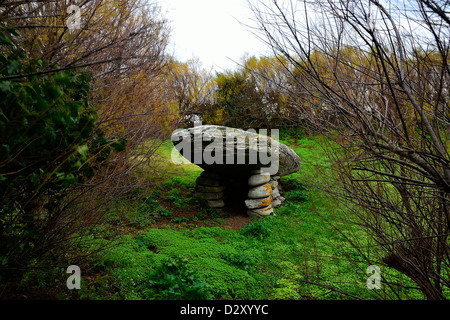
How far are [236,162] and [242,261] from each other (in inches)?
110

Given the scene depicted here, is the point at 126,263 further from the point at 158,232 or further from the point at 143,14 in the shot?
the point at 143,14

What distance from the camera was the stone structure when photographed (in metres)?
6.17

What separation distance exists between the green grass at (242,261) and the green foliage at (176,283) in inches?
0.4

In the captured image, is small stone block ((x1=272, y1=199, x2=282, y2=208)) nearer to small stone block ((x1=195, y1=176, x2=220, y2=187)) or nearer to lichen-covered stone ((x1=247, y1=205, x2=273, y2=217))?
lichen-covered stone ((x1=247, y1=205, x2=273, y2=217))

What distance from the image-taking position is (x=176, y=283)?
3.00 meters

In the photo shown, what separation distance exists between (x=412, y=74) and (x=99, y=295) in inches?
135

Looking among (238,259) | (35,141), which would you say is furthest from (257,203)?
(35,141)

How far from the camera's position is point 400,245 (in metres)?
2.24

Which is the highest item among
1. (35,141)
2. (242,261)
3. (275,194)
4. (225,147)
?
(225,147)

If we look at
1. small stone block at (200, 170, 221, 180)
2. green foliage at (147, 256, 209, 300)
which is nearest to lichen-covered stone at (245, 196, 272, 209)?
small stone block at (200, 170, 221, 180)

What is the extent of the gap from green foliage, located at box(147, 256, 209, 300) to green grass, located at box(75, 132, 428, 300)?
0.01 meters

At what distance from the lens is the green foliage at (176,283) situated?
285 centimetres

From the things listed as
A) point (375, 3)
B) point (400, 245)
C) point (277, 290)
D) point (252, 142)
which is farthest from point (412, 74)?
point (252, 142)

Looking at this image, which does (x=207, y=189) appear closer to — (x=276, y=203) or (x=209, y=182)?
(x=209, y=182)
